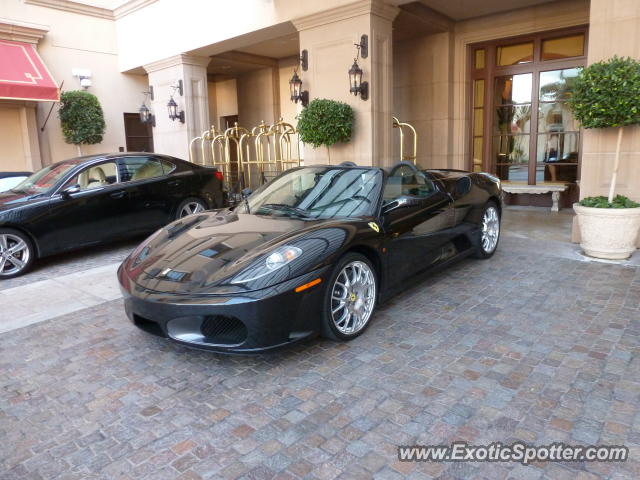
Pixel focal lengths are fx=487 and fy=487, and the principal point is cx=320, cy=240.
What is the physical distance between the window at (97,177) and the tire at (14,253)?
3.12ft

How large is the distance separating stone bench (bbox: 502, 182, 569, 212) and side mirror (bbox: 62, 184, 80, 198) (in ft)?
25.5

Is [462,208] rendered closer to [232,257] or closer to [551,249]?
[551,249]

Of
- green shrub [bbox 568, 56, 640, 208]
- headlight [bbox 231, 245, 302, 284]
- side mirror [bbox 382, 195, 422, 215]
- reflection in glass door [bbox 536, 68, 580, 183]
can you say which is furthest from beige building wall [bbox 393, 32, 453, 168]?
headlight [bbox 231, 245, 302, 284]

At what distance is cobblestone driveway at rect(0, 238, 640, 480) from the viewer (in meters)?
2.31

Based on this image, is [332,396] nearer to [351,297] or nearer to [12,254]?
[351,297]

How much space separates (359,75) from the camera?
26.3 feet

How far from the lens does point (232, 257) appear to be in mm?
3258

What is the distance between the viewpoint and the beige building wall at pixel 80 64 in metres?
12.3

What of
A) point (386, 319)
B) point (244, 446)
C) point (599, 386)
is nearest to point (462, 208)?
point (386, 319)

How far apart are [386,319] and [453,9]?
750 centimetres

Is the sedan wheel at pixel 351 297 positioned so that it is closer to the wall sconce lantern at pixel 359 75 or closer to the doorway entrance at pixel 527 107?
the wall sconce lantern at pixel 359 75

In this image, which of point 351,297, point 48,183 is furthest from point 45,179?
point 351,297

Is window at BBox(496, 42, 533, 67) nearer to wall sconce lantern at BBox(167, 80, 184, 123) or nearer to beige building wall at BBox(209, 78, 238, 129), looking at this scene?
wall sconce lantern at BBox(167, 80, 184, 123)

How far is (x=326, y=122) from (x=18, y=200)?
15.0 ft
